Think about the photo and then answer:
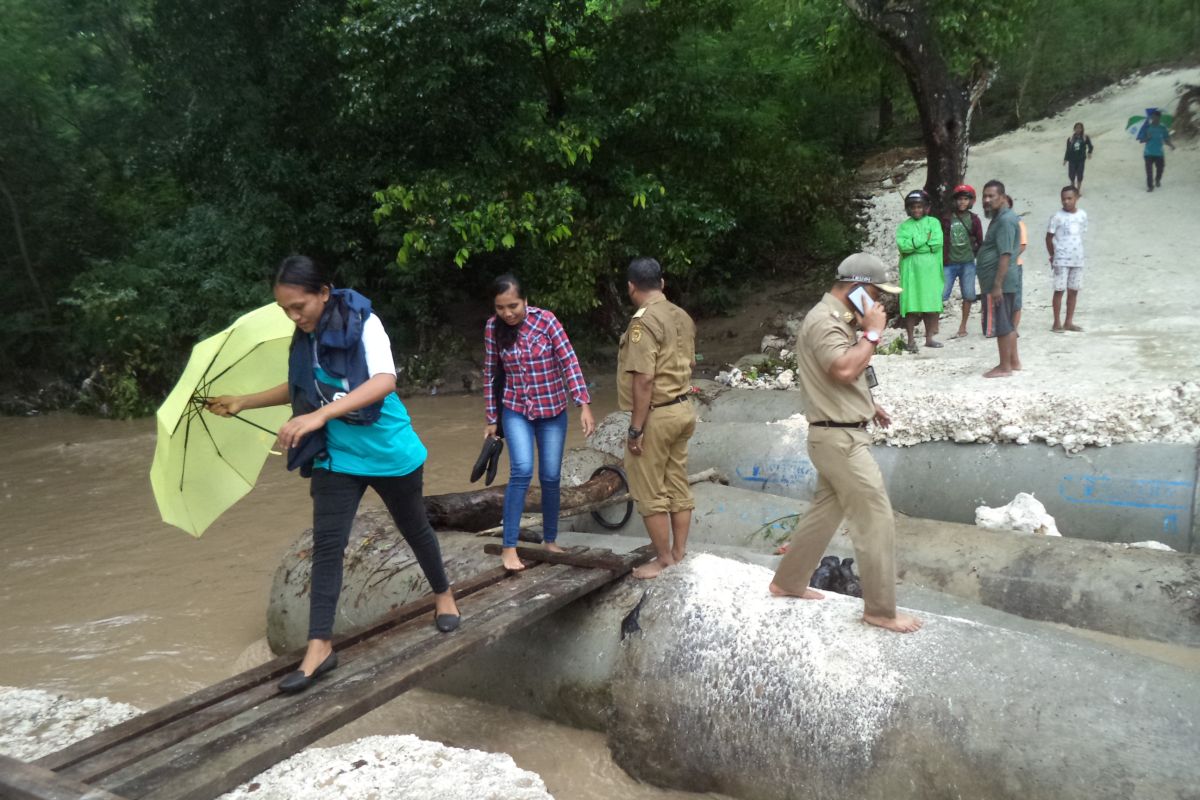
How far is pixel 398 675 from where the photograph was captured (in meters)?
3.10

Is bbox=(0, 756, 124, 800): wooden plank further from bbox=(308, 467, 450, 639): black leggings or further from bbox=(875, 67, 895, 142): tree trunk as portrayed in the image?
bbox=(875, 67, 895, 142): tree trunk

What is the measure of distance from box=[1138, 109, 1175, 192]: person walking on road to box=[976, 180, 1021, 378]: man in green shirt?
8.61m

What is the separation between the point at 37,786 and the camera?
2.42m

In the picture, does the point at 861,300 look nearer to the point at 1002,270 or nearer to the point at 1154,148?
the point at 1002,270

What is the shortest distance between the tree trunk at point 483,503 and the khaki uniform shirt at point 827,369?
254 cm

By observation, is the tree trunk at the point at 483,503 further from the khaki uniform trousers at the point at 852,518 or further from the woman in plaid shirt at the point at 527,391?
the khaki uniform trousers at the point at 852,518

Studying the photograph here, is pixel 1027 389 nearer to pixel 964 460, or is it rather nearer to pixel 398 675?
pixel 964 460

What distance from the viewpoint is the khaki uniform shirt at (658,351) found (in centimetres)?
404

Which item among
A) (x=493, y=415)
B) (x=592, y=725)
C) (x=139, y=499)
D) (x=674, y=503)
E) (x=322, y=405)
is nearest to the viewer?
(x=322, y=405)

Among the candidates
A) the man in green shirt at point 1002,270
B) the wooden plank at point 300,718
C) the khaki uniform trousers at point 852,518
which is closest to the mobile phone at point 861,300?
the khaki uniform trousers at point 852,518

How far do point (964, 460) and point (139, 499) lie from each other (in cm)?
801

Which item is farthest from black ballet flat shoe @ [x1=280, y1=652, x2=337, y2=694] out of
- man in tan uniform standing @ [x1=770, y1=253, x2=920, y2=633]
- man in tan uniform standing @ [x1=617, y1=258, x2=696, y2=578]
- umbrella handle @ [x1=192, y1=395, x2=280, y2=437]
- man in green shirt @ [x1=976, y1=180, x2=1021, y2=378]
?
man in green shirt @ [x1=976, y1=180, x2=1021, y2=378]

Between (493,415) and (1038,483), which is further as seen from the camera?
(1038,483)

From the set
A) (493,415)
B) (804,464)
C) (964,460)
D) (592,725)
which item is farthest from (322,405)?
(964,460)
